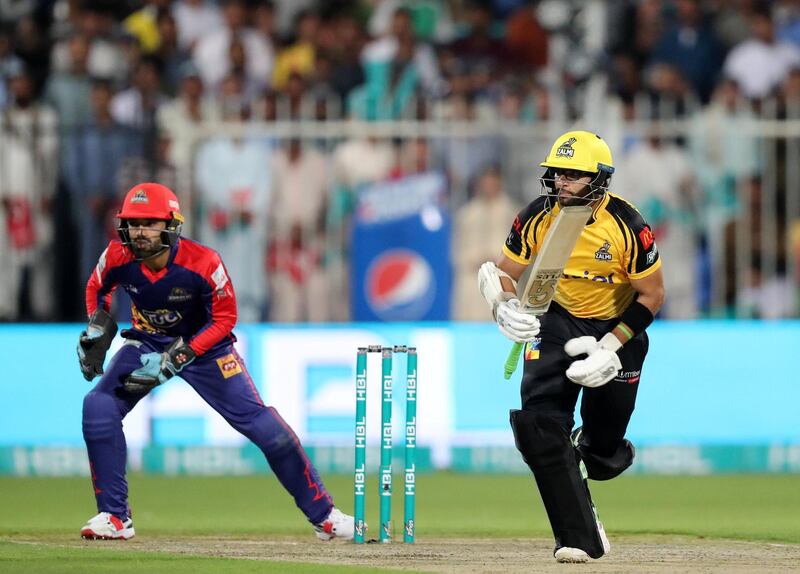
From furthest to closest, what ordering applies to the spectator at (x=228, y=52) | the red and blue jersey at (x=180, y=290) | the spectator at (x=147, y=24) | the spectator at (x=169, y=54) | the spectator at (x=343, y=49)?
the spectator at (x=147, y=24), the spectator at (x=228, y=52), the spectator at (x=169, y=54), the spectator at (x=343, y=49), the red and blue jersey at (x=180, y=290)

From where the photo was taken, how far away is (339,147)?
14406mm

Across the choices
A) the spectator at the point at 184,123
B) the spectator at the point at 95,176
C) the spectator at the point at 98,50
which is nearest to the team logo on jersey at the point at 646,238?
the spectator at the point at 184,123

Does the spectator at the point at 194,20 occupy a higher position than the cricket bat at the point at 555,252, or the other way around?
the spectator at the point at 194,20

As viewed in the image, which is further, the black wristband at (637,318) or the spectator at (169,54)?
the spectator at (169,54)

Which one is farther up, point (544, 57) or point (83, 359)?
point (544, 57)

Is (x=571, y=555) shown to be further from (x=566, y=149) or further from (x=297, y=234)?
(x=297, y=234)

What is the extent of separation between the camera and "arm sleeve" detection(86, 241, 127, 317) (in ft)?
31.6

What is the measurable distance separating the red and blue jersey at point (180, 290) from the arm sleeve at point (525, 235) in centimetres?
173

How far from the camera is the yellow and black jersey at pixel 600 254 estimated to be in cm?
873

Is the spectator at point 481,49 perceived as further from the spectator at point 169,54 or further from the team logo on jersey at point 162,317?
the team logo on jersey at point 162,317

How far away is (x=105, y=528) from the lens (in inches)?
373

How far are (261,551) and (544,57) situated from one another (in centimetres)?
879

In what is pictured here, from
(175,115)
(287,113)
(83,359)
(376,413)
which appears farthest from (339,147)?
(83,359)

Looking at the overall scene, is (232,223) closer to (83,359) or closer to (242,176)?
(242,176)
